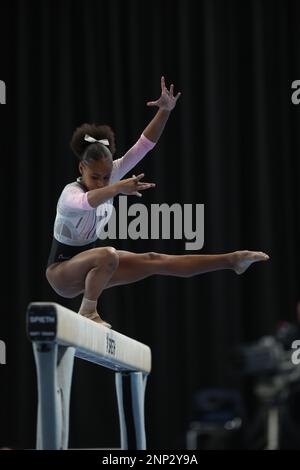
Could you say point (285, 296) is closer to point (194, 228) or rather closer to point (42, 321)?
point (194, 228)

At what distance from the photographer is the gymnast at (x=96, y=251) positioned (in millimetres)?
4223

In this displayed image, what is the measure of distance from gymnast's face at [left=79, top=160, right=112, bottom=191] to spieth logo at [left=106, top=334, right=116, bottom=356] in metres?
0.74

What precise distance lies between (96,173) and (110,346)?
84 cm

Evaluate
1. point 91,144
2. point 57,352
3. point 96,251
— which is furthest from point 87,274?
point 57,352

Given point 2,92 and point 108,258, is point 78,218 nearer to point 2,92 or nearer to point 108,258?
Answer: point 108,258

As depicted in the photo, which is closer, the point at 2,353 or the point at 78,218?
the point at 78,218

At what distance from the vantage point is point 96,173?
14.0 feet

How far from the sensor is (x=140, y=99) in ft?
25.6

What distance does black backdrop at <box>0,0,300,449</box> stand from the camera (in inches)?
298

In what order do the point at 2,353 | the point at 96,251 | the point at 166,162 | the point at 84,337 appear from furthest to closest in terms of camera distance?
the point at 166,162 → the point at 2,353 → the point at 96,251 → the point at 84,337

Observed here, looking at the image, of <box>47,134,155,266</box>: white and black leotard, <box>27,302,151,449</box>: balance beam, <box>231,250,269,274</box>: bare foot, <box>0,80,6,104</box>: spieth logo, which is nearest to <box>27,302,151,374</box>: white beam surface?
<box>27,302,151,449</box>: balance beam
